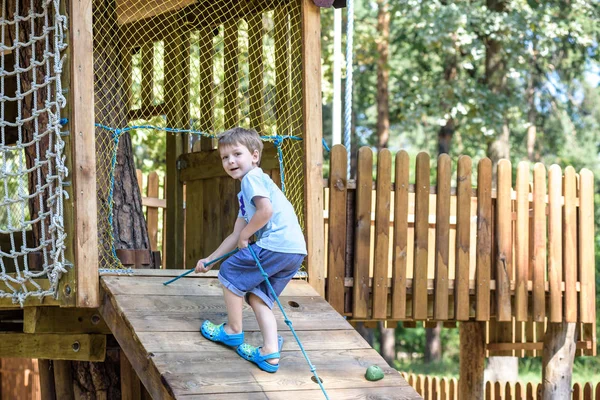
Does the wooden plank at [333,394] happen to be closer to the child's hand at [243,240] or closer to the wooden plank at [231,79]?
the child's hand at [243,240]

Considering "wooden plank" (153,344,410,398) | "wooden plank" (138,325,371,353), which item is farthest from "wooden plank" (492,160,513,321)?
"wooden plank" (153,344,410,398)

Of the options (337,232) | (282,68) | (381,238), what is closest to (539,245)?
(381,238)

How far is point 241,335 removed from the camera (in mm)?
4996

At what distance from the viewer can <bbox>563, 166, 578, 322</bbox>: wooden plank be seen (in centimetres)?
823

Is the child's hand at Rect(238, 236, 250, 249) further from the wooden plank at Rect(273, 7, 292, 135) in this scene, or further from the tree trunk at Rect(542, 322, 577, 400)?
the tree trunk at Rect(542, 322, 577, 400)

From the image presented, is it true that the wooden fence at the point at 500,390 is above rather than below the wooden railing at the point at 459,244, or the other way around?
below

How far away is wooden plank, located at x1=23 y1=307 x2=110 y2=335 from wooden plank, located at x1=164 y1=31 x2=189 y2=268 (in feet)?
6.26

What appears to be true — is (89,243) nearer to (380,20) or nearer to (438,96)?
(438,96)

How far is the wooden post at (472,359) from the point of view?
1025 cm

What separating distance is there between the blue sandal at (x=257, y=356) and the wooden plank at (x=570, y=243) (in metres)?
4.19

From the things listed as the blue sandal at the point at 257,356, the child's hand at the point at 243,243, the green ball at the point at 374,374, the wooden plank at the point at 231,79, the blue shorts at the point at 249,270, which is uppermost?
the wooden plank at the point at 231,79

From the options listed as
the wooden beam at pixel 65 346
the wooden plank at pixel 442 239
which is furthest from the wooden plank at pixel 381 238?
the wooden beam at pixel 65 346

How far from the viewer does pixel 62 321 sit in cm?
596

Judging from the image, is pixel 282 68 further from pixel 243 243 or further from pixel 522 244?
pixel 522 244
